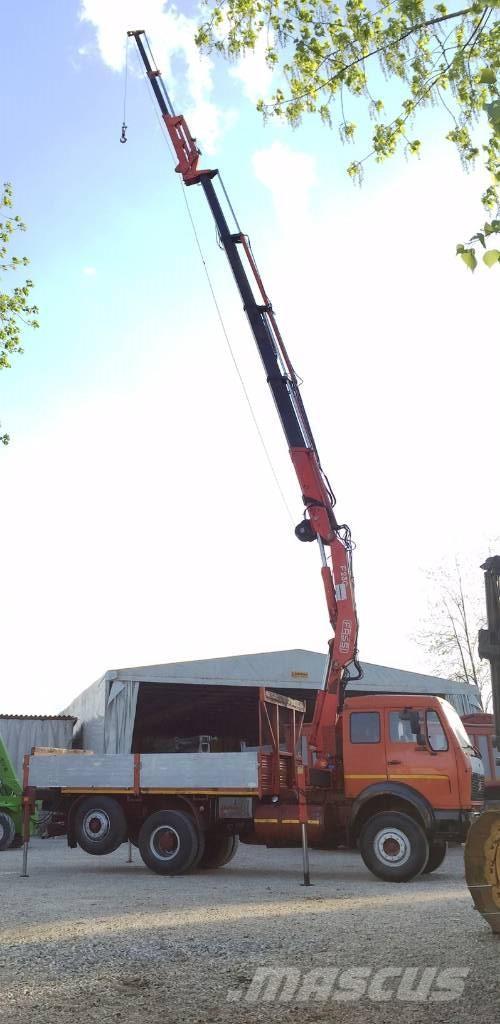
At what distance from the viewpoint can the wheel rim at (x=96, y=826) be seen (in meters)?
13.5

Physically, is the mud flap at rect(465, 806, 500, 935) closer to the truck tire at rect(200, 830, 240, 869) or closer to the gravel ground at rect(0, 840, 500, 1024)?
the gravel ground at rect(0, 840, 500, 1024)

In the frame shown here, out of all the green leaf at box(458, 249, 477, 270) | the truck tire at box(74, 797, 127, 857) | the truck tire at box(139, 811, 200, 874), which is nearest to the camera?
the green leaf at box(458, 249, 477, 270)

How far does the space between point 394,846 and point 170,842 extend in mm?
3326

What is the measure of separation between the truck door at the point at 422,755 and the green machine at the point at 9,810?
921 cm

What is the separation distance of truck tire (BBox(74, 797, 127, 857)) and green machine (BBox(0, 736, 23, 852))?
17.8 feet

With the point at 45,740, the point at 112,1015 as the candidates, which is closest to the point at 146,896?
the point at 112,1015

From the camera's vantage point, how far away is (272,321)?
1536cm

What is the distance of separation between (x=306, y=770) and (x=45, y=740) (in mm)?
16866

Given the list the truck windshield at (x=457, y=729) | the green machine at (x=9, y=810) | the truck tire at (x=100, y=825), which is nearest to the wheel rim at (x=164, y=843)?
the truck tire at (x=100, y=825)

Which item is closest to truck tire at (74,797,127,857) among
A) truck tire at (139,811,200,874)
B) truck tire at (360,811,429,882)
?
truck tire at (139,811,200,874)

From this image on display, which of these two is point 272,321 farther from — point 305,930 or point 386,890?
point 305,930

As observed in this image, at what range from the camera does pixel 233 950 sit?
679 cm

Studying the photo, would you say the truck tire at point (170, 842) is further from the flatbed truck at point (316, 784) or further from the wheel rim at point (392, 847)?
the wheel rim at point (392, 847)

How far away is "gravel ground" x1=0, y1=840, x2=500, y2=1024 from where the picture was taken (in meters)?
5.21
